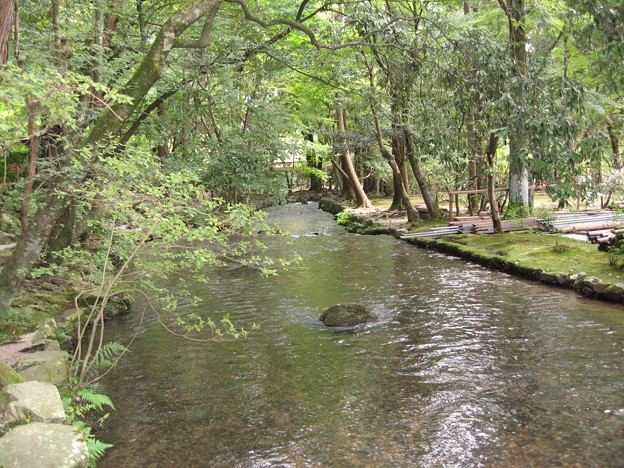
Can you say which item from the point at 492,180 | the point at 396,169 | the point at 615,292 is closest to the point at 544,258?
the point at 615,292

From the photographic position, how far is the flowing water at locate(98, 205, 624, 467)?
523cm

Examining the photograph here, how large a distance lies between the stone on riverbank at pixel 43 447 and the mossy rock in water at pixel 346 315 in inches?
214

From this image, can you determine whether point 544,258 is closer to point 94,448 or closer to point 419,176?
point 419,176

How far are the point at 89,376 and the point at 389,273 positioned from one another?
840 cm

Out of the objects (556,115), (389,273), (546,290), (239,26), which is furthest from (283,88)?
(556,115)

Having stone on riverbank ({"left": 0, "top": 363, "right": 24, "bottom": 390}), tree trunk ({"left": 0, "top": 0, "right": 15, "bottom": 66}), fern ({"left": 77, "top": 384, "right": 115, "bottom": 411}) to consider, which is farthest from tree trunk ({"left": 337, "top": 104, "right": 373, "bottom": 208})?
stone on riverbank ({"left": 0, "top": 363, "right": 24, "bottom": 390})

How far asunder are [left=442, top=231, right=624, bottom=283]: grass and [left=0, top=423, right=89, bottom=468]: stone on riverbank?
31.5 ft

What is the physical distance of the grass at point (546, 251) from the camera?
36.3 feet

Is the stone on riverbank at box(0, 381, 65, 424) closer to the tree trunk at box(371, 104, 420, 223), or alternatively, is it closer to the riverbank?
the riverbank

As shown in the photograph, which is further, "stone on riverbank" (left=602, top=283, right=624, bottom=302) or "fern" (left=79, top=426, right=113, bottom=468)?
"stone on riverbank" (left=602, top=283, right=624, bottom=302)

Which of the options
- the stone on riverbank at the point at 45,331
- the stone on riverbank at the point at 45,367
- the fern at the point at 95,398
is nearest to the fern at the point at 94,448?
the fern at the point at 95,398

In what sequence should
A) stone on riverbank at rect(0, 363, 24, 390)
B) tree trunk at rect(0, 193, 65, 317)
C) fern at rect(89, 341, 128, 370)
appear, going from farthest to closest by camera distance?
1. fern at rect(89, 341, 128, 370)
2. tree trunk at rect(0, 193, 65, 317)
3. stone on riverbank at rect(0, 363, 24, 390)

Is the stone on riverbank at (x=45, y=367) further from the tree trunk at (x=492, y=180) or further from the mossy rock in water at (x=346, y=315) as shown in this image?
the tree trunk at (x=492, y=180)

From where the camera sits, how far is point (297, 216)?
3294cm
